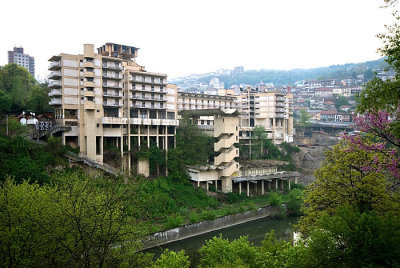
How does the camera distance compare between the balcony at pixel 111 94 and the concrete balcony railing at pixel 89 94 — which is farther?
the balcony at pixel 111 94

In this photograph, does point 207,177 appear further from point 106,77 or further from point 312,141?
point 312,141

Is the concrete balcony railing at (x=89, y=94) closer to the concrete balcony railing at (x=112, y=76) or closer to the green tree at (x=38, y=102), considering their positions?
the concrete balcony railing at (x=112, y=76)

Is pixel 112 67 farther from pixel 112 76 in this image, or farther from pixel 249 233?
pixel 249 233

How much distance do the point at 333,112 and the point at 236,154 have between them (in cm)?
5982

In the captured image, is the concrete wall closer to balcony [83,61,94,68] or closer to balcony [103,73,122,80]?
balcony [103,73,122,80]

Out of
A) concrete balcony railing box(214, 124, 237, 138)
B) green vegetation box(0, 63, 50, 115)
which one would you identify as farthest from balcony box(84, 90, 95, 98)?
concrete balcony railing box(214, 124, 237, 138)

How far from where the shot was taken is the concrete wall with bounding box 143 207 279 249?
3008cm

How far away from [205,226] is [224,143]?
12937 millimetres

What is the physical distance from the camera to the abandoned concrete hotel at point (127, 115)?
39.7 m

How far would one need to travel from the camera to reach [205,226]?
3416 cm

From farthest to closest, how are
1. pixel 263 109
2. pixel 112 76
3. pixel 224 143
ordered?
1. pixel 263 109
2. pixel 224 143
3. pixel 112 76

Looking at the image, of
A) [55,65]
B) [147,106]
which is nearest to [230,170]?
[147,106]

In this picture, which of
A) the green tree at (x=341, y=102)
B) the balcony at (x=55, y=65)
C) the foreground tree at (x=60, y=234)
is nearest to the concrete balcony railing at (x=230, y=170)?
the balcony at (x=55, y=65)

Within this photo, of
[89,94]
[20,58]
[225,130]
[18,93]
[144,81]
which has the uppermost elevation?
[20,58]
